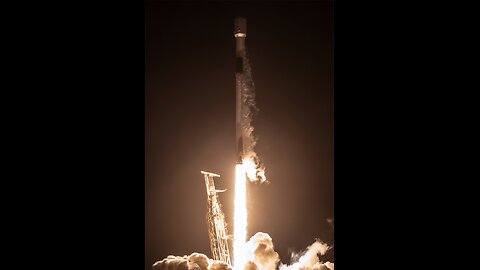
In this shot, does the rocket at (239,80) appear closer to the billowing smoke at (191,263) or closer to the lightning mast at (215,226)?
the lightning mast at (215,226)

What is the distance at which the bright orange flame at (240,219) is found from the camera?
13.6 meters

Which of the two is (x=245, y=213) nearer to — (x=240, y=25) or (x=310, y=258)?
(x=310, y=258)

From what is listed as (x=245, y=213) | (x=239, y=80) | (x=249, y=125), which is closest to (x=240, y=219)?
(x=245, y=213)

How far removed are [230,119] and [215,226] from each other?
2.55m

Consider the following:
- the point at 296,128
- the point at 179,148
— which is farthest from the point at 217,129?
the point at 296,128

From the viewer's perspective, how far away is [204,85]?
44.3 feet

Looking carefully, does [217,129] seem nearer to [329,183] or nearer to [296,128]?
→ [296,128]

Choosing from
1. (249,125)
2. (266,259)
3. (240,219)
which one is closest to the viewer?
(266,259)

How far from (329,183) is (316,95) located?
202 cm

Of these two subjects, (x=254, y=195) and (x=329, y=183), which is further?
(x=254, y=195)

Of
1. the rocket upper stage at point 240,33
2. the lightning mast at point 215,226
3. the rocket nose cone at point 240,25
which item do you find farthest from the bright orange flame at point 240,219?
the rocket nose cone at point 240,25

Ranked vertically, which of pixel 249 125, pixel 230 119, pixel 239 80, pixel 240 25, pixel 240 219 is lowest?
pixel 240 219

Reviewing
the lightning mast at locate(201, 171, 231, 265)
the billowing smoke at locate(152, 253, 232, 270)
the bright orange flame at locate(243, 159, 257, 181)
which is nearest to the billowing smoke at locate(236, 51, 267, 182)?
the bright orange flame at locate(243, 159, 257, 181)

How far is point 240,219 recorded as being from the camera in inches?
541
